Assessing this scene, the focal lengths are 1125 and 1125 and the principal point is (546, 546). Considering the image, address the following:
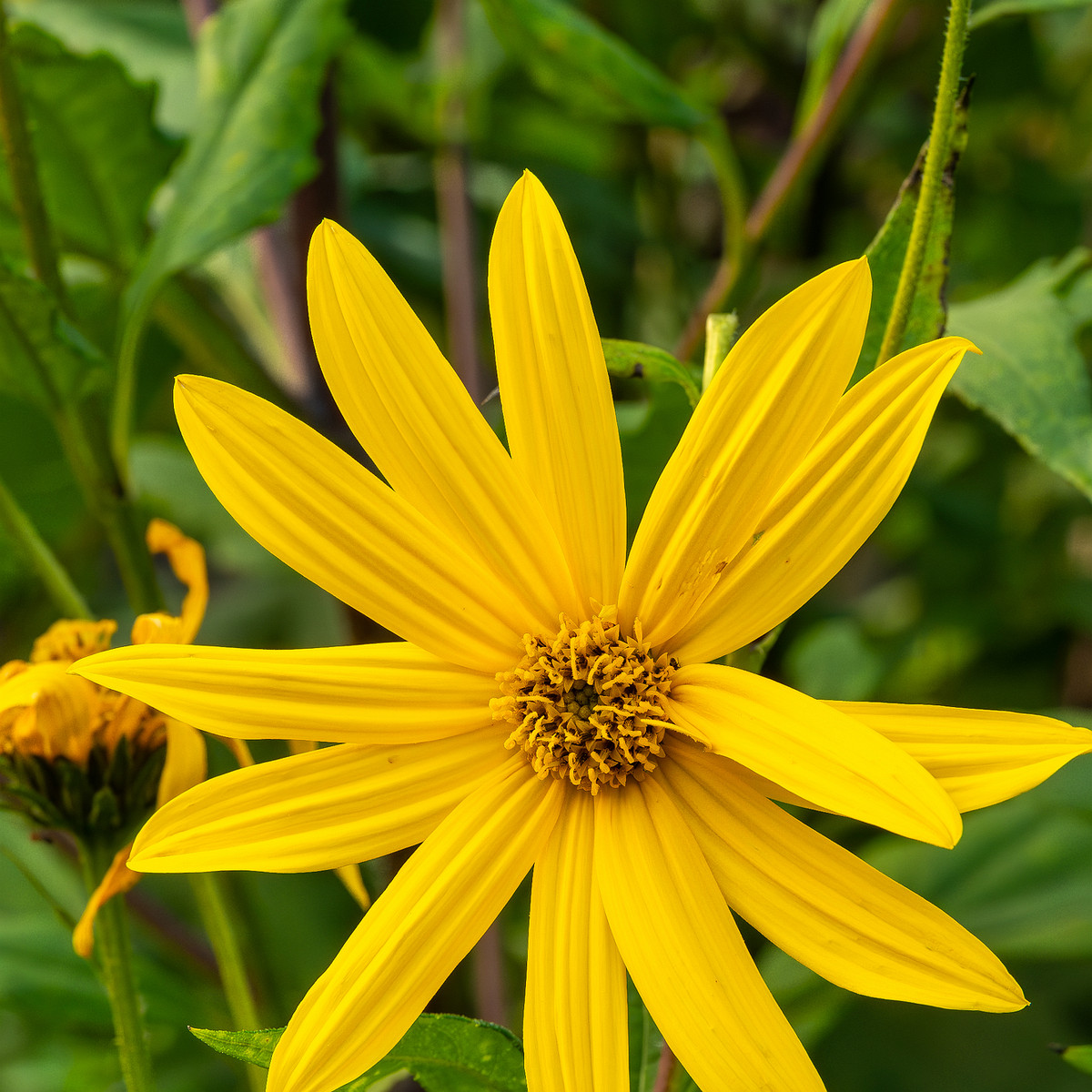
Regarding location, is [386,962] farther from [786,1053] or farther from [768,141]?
Answer: [768,141]

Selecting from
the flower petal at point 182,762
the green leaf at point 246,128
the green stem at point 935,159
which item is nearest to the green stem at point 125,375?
the green leaf at point 246,128

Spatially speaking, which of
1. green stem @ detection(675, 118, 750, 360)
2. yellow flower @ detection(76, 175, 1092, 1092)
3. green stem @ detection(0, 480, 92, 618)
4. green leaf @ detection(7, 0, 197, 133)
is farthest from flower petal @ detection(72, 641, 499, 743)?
green leaf @ detection(7, 0, 197, 133)

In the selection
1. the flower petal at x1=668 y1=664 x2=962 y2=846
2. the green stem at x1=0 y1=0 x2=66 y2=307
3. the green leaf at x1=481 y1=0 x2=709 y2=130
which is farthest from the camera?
the green leaf at x1=481 y1=0 x2=709 y2=130

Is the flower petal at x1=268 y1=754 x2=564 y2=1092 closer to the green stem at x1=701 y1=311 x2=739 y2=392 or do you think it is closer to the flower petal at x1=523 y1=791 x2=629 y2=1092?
the flower petal at x1=523 y1=791 x2=629 y2=1092

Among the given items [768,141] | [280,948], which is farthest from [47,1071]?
[768,141]

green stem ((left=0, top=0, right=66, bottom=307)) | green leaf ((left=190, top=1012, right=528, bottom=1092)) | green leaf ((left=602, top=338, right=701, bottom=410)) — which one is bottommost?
green leaf ((left=190, top=1012, right=528, bottom=1092))

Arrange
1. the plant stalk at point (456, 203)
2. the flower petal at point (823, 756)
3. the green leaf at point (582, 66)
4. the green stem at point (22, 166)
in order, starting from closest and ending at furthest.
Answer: the flower petal at point (823, 756), the green stem at point (22, 166), the green leaf at point (582, 66), the plant stalk at point (456, 203)

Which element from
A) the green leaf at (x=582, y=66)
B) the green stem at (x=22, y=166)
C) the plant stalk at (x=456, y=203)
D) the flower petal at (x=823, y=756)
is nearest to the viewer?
the flower petal at (x=823, y=756)

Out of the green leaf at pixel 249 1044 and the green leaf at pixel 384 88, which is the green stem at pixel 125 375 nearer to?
the green leaf at pixel 249 1044

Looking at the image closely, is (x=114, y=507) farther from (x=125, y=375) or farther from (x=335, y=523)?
(x=335, y=523)
